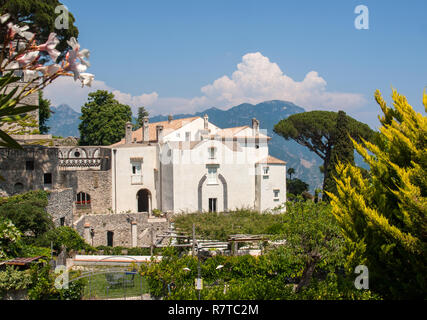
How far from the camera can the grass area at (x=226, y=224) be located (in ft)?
80.3

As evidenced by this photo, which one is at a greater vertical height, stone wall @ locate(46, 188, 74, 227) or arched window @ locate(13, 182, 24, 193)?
arched window @ locate(13, 182, 24, 193)

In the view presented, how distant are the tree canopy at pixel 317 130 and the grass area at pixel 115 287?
3567cm

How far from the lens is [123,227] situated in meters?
32.7

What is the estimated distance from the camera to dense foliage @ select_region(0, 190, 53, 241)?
21.2m

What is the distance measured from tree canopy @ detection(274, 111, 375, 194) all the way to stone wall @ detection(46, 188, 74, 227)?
3073 centimetres

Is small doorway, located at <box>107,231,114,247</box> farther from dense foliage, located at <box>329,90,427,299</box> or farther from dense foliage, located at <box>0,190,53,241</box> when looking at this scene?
dense foliage, located at <box>329,90,427,299</box>

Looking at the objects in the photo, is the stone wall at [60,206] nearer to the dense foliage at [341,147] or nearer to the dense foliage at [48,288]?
the dense foliage at [48,288]

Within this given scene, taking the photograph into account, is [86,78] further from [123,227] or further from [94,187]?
[94,187]

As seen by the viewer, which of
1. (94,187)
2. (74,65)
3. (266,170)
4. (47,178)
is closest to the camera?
(74,65)

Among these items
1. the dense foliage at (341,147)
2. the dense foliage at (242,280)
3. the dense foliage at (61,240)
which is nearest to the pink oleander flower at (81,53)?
the dense foliage at (242,280)

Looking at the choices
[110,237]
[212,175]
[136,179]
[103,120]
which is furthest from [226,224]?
[103,120]

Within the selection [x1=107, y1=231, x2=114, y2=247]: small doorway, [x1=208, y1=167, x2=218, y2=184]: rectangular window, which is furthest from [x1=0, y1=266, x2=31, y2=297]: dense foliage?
[x1=208, y1=167, x2=218, y2=184]: rectangular window

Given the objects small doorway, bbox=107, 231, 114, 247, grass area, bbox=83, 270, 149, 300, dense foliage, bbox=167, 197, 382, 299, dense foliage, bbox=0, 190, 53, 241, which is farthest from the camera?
small doorway, bbox=107, 231, 114, 247

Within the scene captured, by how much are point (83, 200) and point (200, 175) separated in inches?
426
